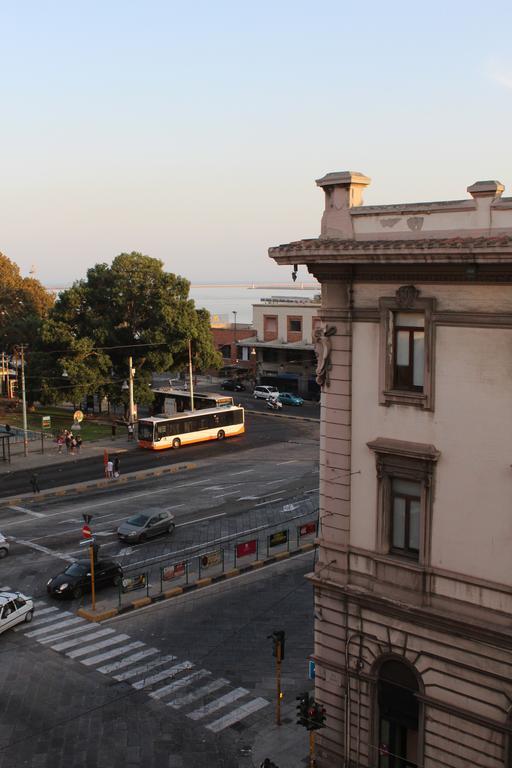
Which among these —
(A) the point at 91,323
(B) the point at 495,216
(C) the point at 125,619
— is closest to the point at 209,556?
(C) the point at 125,619

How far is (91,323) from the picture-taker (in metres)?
64.3

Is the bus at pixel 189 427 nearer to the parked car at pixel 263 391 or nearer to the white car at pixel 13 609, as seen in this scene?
the parked car at pixel 263 391

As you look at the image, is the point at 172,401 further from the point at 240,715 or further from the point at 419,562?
the point at 419,562

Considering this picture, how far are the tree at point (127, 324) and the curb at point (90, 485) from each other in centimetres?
1397

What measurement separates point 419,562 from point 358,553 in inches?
62.0

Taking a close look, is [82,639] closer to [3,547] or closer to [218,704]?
[218,704]

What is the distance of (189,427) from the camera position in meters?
59.4

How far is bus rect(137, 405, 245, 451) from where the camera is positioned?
57.2 metres

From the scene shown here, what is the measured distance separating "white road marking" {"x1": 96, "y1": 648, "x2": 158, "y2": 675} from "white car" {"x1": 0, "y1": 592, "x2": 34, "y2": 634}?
4.19 metres

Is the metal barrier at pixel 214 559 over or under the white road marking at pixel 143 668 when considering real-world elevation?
over

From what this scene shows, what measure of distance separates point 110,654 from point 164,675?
2348 mm

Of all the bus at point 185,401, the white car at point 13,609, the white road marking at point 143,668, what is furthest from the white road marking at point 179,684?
the bus at point 185,401

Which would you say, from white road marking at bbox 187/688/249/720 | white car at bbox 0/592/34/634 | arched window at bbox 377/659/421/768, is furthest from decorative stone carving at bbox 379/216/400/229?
white car at bbox 0/592/34/634

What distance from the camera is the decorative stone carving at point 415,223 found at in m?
16.0
